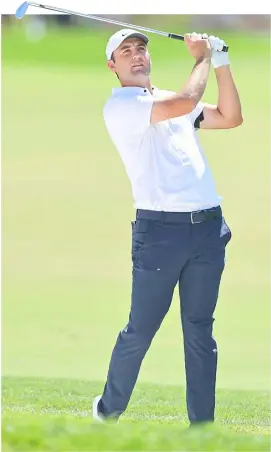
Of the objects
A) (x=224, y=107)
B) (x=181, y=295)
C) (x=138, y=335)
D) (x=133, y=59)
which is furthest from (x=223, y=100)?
(x=138, y=335)

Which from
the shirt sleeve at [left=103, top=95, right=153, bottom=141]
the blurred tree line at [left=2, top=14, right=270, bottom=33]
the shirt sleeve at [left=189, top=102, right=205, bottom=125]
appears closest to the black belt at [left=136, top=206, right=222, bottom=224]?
the shirt sleeve at [left=103, top=95, right=153, bottom=141]

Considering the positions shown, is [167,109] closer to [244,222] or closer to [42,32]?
[244,222]

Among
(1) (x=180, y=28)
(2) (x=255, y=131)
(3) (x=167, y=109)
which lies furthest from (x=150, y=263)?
(1) (x=180, y=28)

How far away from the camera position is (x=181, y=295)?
446cm

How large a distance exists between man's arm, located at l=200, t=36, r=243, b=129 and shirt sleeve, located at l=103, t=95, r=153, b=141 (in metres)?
0.36

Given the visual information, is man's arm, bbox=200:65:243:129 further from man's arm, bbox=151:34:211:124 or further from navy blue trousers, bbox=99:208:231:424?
navy blue trousers, bbox=99:208:231:424

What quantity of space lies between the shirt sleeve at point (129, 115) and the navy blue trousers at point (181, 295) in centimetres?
34

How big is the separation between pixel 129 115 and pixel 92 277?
4.05m

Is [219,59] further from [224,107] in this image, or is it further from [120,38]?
[120,38]

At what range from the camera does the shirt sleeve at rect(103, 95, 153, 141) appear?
14.0 ft

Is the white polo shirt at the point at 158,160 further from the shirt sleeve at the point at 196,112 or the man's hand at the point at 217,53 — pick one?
the man's hand at the point at 217,53

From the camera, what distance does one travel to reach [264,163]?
1213 centimetres

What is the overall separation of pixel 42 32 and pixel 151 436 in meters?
14.6

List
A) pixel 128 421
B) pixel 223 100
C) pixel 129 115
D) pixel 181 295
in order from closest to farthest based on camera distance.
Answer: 1. pixel 129 115
2. pixel 181 295
3. pixel 223 100
4. pixel 128 421
